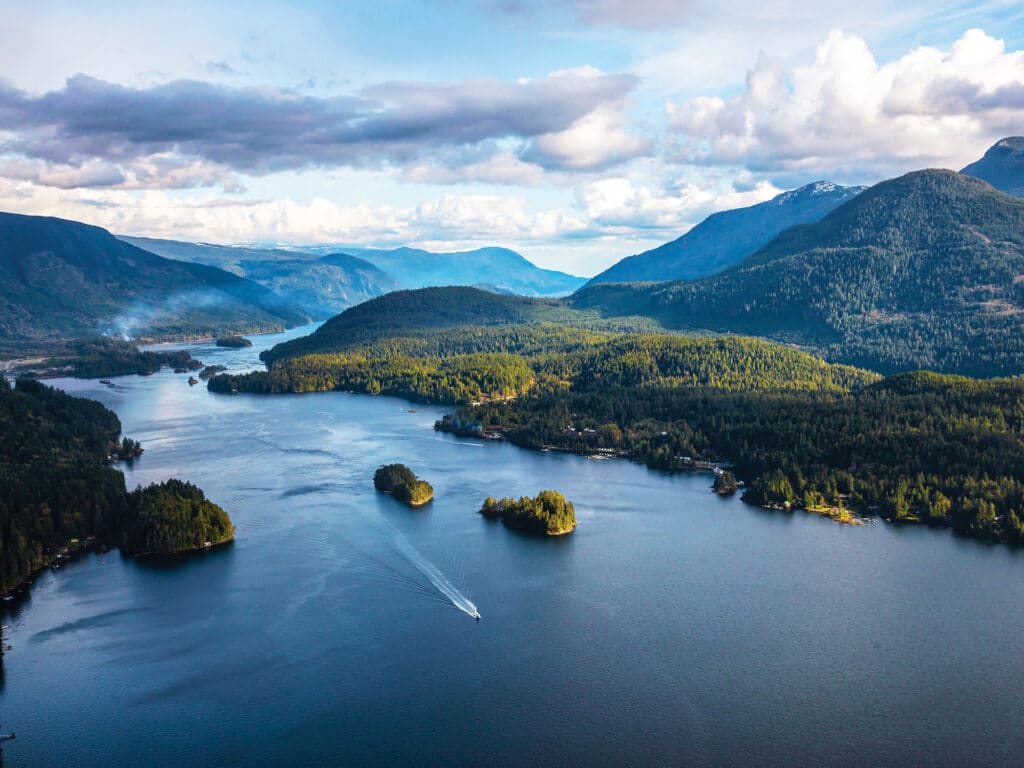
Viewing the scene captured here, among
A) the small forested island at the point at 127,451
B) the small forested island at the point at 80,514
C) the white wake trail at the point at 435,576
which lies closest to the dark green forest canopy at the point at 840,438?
the white wake trail at the point at 435,576

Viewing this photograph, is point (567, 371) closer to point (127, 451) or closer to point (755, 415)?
point (755, 415)

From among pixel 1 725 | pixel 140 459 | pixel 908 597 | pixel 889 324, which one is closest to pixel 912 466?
pixel 908 597

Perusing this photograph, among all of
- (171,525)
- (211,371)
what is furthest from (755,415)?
(211,371)

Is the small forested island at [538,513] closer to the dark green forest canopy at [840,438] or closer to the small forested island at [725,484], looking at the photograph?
the small forested island at [725,484]

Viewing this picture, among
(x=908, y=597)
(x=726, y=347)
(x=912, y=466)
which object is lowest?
(x=908, y=597)

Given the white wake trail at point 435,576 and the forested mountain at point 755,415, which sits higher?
the forested mountain at point 755,415

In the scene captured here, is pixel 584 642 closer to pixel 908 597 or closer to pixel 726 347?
pixel 908 597
